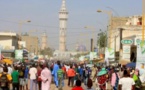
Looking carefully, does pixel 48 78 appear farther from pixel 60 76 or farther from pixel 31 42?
pixel 31 42

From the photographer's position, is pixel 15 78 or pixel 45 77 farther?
pixel 15 78

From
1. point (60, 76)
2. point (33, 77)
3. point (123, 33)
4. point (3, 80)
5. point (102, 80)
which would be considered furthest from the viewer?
point (123, 33)

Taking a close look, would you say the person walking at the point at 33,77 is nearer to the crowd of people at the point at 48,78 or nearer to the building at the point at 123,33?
the crowd of people at the point at 48,78

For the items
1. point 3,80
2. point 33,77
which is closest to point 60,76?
point 33,77

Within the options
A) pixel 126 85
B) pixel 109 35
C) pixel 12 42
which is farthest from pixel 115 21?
pixel 126 85

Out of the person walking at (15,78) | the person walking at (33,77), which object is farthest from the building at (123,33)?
the person walking at (15,78)

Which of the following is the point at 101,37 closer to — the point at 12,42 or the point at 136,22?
the point at 12,42

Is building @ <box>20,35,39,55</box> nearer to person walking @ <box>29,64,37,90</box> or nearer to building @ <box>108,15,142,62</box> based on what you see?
building @ <box>108,15,142,62</box>

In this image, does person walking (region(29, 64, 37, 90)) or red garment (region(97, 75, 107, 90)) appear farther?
person walking (region(29, 64, 37, 90))

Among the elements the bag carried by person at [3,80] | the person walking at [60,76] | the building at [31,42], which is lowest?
the person walking at [60,76]

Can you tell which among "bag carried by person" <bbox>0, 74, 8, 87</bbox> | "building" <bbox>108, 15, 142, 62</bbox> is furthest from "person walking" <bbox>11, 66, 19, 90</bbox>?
"building" <bbox>108, 15, 142, 62</bbox>

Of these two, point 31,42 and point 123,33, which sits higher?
point 123,33

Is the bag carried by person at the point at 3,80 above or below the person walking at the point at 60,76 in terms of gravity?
above

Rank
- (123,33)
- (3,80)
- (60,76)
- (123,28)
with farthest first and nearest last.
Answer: (123,33) < (123,28) < (60,76) < (3,80)
